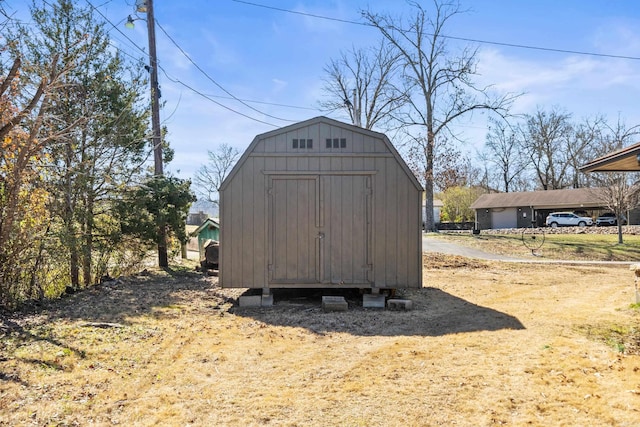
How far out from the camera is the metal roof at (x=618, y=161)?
5.35 metres

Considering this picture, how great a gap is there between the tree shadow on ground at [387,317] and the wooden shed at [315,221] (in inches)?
17.5

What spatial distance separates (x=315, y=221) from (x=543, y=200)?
32745 millimetres

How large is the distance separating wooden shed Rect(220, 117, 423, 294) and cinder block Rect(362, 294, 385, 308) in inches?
6.3

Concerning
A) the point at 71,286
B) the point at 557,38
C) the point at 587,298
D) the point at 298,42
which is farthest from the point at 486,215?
the point at 71,286

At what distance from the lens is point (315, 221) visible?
270 inches

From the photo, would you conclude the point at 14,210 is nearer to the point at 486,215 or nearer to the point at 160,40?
the point at 160,40

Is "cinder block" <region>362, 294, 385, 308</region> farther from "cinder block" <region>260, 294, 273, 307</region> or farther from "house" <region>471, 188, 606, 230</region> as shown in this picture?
"house" <region>471, 188, 606, 230</region>

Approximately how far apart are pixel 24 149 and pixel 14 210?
0.81 meters

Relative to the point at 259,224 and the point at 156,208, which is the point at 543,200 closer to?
the point at 156,208

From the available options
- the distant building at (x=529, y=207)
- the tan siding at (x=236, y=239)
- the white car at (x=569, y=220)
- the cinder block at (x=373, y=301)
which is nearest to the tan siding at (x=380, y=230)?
the cinder block at (x=373, y=301)

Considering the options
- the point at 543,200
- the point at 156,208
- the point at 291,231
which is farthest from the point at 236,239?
the point at 543,200

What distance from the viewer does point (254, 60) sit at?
45.5 ft

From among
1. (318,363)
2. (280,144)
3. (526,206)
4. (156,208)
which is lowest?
(318,363)

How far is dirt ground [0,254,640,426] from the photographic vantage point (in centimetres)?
293
